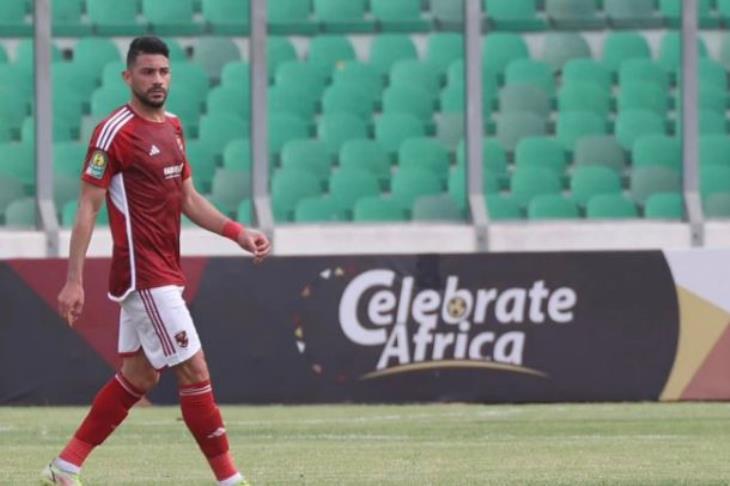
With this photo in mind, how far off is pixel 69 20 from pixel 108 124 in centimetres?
1154

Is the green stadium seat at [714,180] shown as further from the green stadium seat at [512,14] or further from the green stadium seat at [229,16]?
the green stadium seat at [229,16]

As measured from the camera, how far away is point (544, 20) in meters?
20.0

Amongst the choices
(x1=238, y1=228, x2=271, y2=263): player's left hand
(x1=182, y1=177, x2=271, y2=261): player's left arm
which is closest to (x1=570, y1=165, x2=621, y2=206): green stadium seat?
(x1=182, y1=177, x2=271, y2=261): player's left arm

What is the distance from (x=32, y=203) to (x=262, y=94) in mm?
2476

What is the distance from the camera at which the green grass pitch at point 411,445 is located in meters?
9.48

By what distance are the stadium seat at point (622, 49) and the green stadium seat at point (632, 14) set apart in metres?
0.18

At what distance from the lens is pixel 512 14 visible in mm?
19906

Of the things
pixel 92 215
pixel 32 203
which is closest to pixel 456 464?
pixel 92 215

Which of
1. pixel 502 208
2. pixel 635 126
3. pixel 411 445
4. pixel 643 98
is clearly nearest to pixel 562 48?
pixel 643 98

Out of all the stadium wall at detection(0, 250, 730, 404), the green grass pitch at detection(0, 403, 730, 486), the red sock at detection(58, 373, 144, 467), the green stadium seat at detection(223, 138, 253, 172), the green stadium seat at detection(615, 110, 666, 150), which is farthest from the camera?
the green stadium seat at detection(615, 110, 666, 150)

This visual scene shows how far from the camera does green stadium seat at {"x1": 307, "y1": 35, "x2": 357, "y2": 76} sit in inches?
786

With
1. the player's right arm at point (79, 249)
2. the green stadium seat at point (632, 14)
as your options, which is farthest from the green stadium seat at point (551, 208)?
the player's right arm at point (79, 249)

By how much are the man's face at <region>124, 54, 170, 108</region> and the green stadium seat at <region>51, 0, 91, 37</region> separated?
11453 millimetres

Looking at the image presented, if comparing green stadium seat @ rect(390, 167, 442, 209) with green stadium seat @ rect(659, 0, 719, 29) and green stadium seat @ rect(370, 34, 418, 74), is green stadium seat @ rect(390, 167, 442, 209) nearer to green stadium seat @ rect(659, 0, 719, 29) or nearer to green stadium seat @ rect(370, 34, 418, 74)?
green stadium seat @ rect(370, 34, 418, 74)
